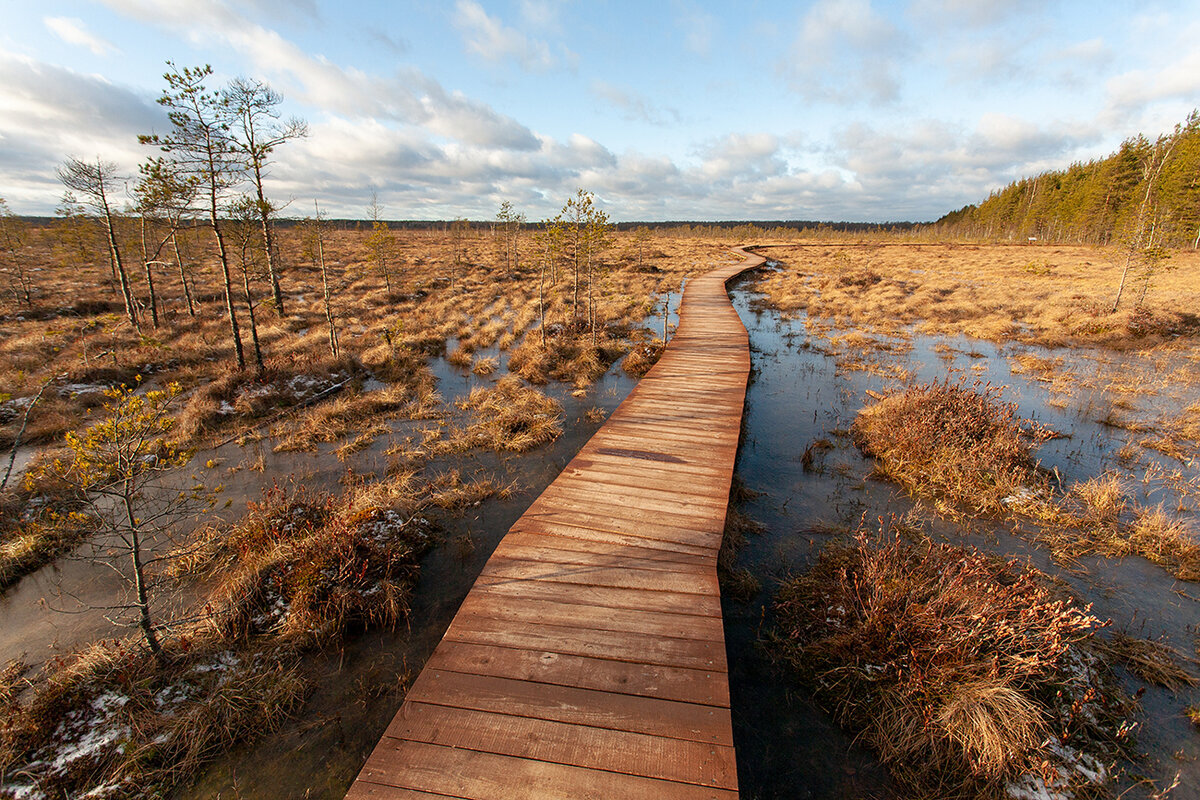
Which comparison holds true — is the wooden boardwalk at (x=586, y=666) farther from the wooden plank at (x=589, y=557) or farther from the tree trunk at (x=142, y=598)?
the tree trunk at (x=142, y=598)

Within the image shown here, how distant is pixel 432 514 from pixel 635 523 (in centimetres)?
369

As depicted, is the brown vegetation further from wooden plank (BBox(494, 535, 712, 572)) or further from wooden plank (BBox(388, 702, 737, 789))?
wooden plank (BBox(388, 702, 737, 789))

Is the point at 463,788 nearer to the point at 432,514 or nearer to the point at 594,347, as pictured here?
the point at 432,514

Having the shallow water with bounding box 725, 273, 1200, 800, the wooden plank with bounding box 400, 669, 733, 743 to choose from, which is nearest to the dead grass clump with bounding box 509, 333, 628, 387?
the shallow water with bounding box 725, 273, 1200, 800

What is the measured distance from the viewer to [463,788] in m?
2.79

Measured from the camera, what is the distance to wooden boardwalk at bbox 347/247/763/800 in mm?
2865

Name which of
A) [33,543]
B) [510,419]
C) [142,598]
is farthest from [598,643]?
[33,543]

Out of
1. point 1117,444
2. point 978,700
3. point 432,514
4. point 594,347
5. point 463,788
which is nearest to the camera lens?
point 463,788

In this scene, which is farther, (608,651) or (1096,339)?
(1096,339)

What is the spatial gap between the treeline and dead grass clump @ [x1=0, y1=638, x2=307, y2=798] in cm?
3033

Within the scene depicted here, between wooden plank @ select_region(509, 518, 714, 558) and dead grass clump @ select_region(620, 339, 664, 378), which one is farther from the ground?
dead grass clump @ select_region(620, 339, 664, 378)

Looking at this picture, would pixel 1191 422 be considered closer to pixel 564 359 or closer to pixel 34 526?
pixel 564 359

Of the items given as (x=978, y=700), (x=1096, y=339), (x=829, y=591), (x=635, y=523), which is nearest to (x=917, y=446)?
(x=829, y=591)

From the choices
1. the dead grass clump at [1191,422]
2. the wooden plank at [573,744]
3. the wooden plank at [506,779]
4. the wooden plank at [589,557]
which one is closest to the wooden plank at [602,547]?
the wooden plank at [589,557]
